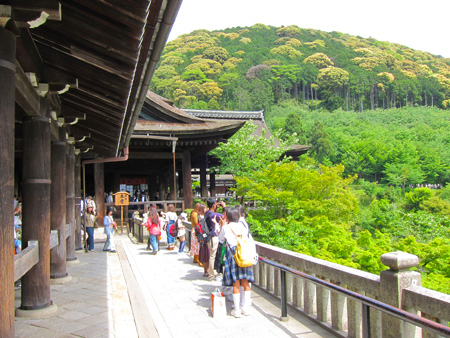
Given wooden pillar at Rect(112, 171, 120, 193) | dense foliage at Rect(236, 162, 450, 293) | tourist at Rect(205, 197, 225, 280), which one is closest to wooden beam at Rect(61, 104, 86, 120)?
tourist at Rect(205, 197, 225, 280)

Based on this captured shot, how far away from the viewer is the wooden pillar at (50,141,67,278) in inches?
258

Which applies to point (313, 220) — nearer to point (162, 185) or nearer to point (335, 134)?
point (162, 185)

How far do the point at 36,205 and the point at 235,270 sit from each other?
268cm

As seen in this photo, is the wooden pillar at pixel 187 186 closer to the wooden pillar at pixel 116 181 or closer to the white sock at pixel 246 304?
the wooden pillar at pixel 116 181

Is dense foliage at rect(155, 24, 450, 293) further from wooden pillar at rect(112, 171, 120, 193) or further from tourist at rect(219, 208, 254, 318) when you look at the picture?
wooden pillar at rect(112, 171, 120, 193)

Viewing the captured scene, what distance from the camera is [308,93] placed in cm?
10000

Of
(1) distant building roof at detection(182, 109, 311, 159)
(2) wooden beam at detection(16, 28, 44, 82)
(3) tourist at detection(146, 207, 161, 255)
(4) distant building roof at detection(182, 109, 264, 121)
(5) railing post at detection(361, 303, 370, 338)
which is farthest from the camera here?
(4) distant building roof at detection(182, 109, 264, 121)

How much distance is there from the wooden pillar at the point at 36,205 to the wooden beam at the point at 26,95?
26 centimetres

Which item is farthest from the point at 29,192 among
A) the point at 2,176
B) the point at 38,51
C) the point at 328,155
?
the point at 328,155

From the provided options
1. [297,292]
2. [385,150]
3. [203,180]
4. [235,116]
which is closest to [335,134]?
[385,150]

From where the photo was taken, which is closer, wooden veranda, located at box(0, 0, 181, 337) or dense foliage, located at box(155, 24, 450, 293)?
wooden veranda, located at box(0, 0, 181, 337)

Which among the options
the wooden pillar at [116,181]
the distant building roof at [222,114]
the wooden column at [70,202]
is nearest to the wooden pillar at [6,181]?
the wooden column at [70,202]

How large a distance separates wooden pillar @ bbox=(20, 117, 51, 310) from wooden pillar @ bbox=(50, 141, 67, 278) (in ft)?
5.48

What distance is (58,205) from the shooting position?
6.56 m
